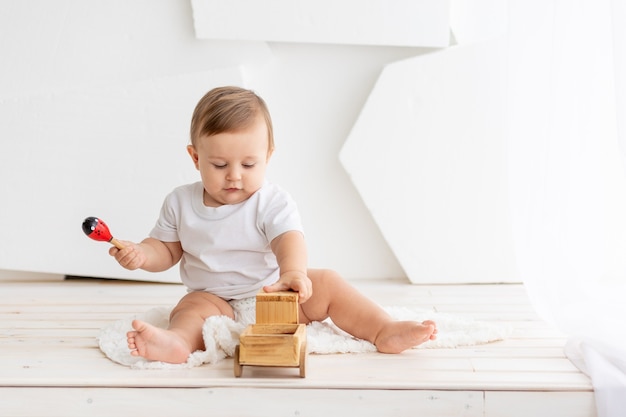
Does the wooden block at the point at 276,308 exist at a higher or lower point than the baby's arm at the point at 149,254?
lower

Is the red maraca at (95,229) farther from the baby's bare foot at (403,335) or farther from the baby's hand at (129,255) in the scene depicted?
the baby's bare foot at (403,335)

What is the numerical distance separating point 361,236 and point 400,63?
0.48m

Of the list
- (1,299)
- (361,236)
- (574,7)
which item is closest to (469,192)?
(361,236)

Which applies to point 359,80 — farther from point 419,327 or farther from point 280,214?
point 419,327

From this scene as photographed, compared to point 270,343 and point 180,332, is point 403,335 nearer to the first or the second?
point 270,343

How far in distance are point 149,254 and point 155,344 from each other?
0.26 metres

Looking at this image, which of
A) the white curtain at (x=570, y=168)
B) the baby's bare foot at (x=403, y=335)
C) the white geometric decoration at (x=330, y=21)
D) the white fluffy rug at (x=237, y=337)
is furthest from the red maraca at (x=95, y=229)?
the white geometric decoration at (x=330, y=21)

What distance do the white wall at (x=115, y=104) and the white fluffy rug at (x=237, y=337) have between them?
2.03 ft

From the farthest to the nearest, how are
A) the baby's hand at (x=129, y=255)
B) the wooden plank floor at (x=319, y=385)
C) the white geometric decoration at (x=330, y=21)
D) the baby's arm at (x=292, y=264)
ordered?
the white geometric decoration at (x=330, y=21) → the baby's hand at (x=129, y=255) → the baby's arm at (x=292, y=264) → the wooden plank floor at (x=319, y=385)

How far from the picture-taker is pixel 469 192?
224cm

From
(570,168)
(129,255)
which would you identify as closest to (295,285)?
(129,255)

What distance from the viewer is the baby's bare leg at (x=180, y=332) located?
52.5 inches

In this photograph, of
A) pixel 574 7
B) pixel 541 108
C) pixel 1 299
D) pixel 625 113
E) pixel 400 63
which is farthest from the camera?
pixel 400 63

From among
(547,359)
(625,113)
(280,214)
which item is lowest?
(547,359)
